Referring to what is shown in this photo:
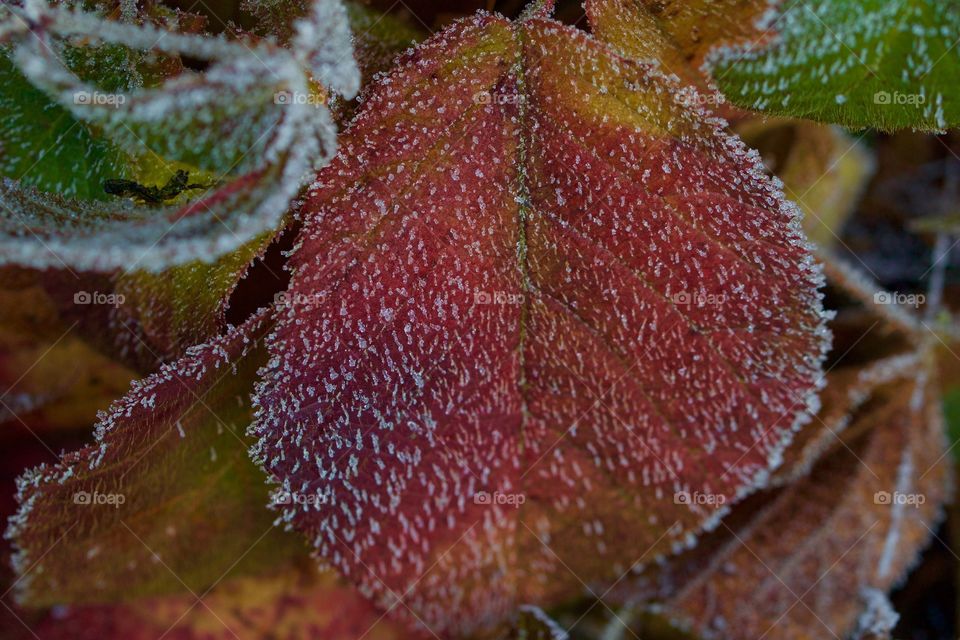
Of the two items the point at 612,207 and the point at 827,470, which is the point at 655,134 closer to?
the point at 612,207

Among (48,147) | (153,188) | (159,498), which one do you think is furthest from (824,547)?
(48,147)

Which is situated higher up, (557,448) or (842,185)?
(842,185)

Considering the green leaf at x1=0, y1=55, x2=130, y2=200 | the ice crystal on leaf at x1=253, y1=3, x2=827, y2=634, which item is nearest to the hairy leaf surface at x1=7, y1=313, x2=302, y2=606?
the ice crystal on leaf at x1=253, y1=3, x2=827, y2=634

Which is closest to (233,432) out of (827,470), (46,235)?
(46,235)

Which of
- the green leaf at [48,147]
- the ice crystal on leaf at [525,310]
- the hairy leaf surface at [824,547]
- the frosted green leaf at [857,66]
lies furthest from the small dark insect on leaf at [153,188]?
the hairy leaf surface at [824,547]

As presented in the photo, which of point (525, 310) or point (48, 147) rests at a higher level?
point (525, 310)

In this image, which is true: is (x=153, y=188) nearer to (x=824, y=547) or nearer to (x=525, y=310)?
(x=525, y=310)
